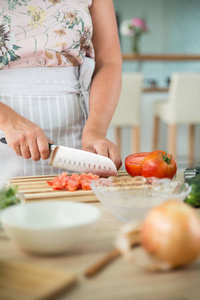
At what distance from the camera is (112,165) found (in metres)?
1.14

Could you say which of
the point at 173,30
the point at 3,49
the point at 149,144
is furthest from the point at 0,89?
the point at 173,30

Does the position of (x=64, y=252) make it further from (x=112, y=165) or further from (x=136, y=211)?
(x=112, y=165)

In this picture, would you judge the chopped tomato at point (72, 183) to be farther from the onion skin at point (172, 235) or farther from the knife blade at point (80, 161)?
the onion skin at point (172, 235)

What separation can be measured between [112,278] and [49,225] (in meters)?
0.13

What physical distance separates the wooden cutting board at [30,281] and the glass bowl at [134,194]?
243 millimetres

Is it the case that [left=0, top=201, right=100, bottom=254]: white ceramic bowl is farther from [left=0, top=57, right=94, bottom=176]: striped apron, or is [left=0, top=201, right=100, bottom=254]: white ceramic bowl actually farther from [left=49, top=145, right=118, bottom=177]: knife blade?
[left=0, top=57, right=94, bottom=176]: striped apron

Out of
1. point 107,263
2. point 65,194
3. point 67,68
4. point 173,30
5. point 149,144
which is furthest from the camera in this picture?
point 173,30

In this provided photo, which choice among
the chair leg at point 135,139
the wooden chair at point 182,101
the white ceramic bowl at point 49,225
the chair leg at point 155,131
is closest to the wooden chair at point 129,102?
the chair leg at point 135,139

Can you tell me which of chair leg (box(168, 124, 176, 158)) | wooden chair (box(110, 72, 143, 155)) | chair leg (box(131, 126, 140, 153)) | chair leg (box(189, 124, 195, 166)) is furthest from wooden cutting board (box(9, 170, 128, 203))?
chair leg (box(189, 124, 195, 166))

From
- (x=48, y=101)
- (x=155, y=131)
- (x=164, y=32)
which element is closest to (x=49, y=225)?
(x=48, y=101)

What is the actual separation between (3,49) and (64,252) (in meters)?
0.81

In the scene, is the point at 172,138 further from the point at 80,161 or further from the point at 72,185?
the point at 72,185

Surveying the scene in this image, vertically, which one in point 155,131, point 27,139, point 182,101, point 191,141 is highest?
point 27,139

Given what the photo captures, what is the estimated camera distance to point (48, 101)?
1335mm
